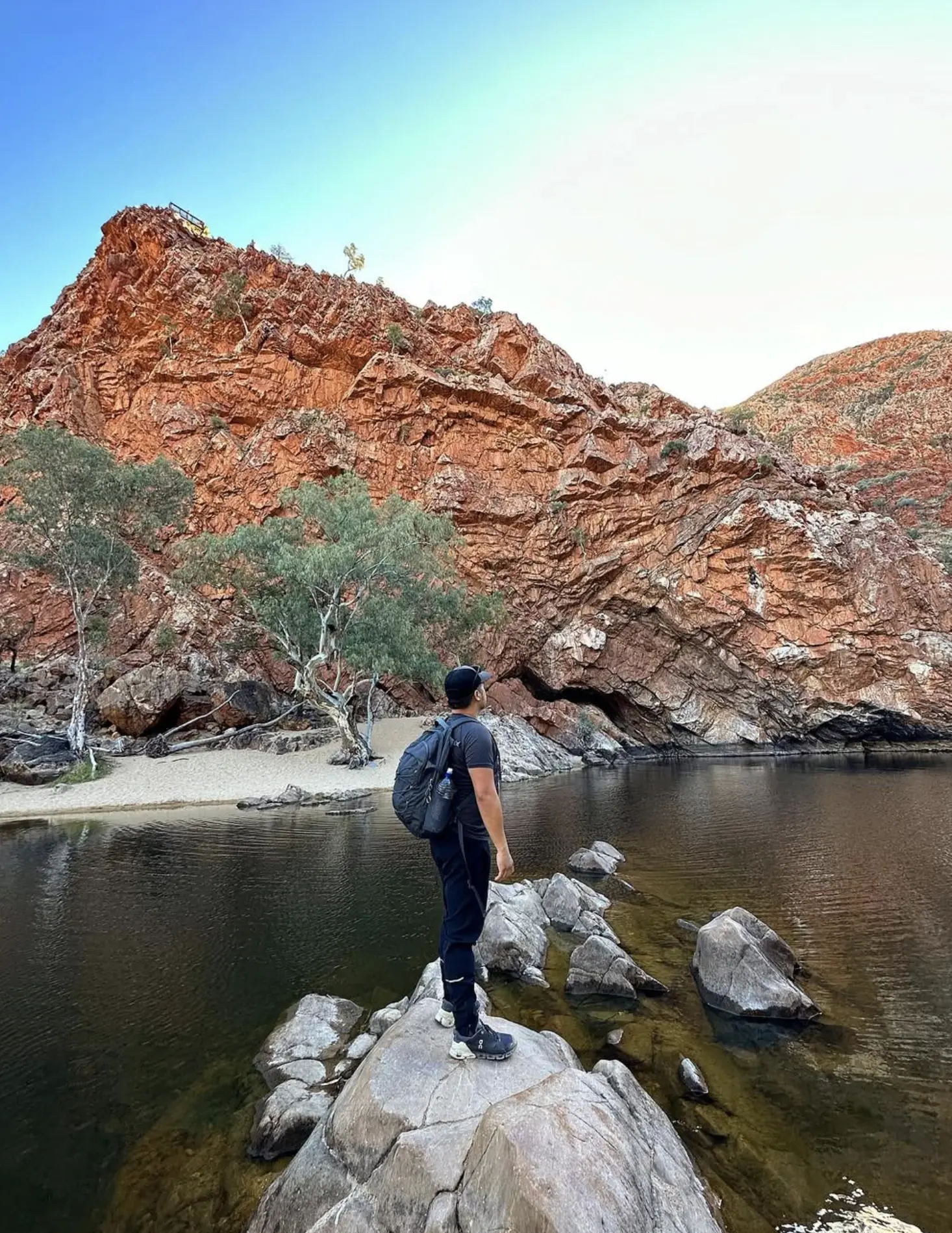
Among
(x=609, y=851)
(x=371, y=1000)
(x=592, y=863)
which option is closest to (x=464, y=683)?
(x=371, y=1000)

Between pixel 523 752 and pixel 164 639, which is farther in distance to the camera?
pixel 523 752

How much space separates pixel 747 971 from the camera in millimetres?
6035

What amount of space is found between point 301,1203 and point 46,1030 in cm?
416

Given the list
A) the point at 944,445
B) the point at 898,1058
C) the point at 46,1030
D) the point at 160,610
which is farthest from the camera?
the point at 944,445

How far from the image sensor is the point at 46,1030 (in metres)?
5.65

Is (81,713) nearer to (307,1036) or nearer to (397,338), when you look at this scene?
(307,1036)

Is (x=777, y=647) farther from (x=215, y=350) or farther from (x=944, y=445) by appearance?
(x=215, y=350)

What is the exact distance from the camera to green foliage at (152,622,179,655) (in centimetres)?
2953

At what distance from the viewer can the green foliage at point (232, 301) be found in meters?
40.8

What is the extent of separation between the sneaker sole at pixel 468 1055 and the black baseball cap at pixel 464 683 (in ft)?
6.84

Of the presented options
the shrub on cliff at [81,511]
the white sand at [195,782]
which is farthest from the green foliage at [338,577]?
the white sand at [195,782]

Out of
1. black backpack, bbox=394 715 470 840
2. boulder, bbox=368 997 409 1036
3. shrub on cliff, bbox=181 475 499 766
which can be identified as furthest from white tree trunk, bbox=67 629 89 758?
black backpack, bbox=394 715 470 840

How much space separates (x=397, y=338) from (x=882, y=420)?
55351 millimetres

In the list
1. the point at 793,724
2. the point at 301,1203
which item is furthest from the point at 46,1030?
the point at 793,724
